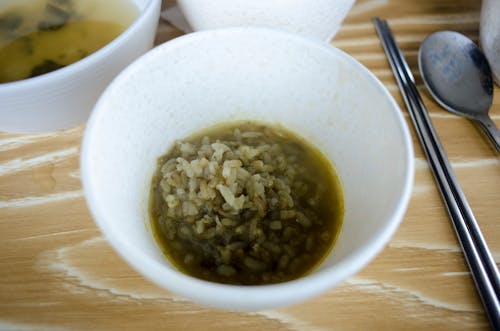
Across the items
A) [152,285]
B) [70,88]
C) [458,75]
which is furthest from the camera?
[458,75]

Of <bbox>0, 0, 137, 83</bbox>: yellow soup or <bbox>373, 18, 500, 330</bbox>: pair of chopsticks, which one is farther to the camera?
<bbox>0, 0, 137, 83</bbox>: yellow soup

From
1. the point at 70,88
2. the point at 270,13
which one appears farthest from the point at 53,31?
the point at 270,13

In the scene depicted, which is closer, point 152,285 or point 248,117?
point 152,285

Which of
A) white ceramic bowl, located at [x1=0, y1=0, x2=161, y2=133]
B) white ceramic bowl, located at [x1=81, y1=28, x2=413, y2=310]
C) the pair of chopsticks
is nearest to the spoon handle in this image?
the pair of chopsticks

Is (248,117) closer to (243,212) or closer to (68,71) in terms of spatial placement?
(243,212)

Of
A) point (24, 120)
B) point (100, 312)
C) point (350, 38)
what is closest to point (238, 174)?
point (100, 312)

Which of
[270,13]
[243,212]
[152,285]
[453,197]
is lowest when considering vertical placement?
[152,285]

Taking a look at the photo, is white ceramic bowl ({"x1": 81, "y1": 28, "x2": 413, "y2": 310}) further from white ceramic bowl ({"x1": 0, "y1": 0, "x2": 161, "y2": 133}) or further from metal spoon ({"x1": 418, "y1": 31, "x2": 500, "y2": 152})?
metal spoon ({"x1": 418, "y1": 31, "x2": 500, "y2": 152})
